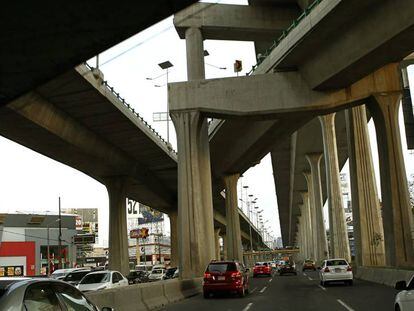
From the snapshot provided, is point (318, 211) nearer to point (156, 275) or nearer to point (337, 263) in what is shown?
point (156, 275)

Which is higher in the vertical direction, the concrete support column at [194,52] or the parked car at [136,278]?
the concrete support column at [194,52]

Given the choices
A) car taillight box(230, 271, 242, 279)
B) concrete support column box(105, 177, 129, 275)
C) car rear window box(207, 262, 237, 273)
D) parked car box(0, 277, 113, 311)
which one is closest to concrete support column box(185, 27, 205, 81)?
concrete support column box(105, 177, 129, 275)

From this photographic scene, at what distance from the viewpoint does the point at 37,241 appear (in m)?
82.4

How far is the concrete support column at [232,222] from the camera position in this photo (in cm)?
6262

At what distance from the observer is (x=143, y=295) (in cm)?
1797

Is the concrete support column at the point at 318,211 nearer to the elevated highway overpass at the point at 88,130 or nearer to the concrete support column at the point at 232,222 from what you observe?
the concrete support column at the point at 232,222

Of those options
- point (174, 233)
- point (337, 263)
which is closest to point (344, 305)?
point (337, 263)

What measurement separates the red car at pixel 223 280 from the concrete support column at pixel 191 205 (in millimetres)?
10266

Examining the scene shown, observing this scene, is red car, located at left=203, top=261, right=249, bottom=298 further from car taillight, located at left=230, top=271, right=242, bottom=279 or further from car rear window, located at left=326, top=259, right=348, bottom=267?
car rear window, located at left=326, top=259, right=348, bottom=267

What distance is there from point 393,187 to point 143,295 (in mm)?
20069

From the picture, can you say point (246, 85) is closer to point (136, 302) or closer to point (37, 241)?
point (136, 302)

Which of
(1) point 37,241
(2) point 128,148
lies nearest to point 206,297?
(2) point 128,148

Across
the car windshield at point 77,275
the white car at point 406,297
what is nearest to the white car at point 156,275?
the car windshield at point 77,275

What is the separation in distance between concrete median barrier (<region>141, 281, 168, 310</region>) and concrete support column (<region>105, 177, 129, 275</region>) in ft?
109
